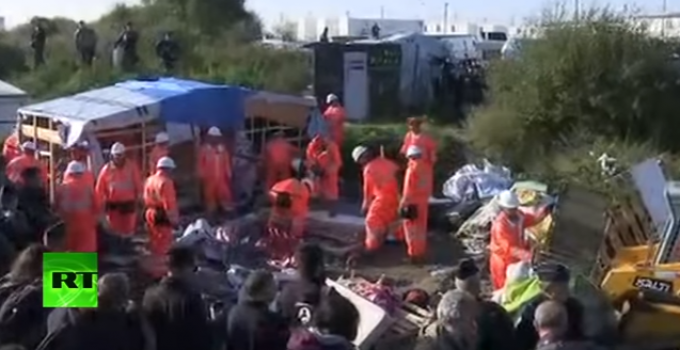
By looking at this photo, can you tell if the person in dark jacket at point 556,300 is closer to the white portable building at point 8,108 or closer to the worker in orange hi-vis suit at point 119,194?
the worker in orange hi-vis suit at point 119,194

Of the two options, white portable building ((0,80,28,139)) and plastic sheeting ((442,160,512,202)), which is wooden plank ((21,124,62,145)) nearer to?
white portable building ((0,80,28,139))

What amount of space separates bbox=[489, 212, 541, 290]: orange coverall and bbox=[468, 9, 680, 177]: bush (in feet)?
38.1

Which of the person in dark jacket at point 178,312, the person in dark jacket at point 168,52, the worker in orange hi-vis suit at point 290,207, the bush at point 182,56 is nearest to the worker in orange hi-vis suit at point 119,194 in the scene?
the worker in orange hi-vis suit at point 290,207

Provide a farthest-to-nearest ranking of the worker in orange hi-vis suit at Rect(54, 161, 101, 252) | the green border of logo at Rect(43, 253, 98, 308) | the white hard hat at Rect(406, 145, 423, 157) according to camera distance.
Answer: the white hard hat at Rect(406, 145, 423, 157), the worker in orange hi-vis suit at Rect(54, 161, 101, 252), the green border of logo at Rect(43, 253, 98, 308)

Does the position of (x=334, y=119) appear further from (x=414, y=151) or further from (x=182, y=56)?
(x=182, y=56)

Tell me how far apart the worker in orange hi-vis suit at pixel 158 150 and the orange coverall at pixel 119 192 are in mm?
2513

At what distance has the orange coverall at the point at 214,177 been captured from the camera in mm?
19016

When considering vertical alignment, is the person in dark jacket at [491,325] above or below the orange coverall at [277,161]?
above

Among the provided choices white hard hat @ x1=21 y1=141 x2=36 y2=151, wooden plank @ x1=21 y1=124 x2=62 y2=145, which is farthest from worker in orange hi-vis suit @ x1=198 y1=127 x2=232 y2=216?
white hard hat @ x1=21 y1=141 x2=36 y2=151

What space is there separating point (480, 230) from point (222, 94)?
4.83 meters

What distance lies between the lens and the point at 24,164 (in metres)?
17.0

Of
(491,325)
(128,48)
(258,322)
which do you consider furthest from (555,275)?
(128,48)

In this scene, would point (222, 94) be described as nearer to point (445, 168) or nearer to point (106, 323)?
point (445, 168)

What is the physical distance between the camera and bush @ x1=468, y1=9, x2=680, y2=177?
2459 cm
